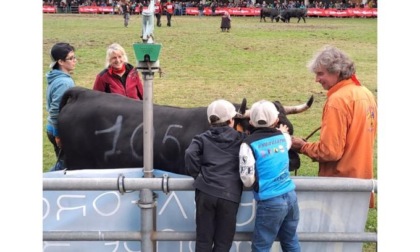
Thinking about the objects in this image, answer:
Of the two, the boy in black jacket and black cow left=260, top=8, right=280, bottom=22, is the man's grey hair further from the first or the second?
black cow left=260, top=8, right=280, bottom=22

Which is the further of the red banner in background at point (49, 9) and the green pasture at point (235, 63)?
the red banner in background at point (49, 9)

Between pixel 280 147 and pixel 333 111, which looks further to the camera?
pixel 333 111

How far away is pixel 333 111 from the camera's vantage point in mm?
4371

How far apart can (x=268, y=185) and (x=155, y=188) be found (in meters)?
0.70

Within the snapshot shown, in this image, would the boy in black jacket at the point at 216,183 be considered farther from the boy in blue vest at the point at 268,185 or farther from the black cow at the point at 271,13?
the black cow at the point at 271,13

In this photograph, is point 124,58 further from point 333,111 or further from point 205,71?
point 205,71

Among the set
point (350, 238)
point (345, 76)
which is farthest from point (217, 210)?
point (345, 76)

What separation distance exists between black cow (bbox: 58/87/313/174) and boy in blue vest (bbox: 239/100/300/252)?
3.97ft

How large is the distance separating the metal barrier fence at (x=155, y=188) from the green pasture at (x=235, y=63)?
1.77 metres

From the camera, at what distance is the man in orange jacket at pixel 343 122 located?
4375 millimetres

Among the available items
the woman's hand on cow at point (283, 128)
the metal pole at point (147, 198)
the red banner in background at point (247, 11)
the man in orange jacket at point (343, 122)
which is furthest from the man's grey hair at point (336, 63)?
the red banner in background at point (247, 11)

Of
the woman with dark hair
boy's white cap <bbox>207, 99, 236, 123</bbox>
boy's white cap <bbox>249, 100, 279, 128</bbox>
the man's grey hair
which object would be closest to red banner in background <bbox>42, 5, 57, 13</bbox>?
the woman with dark hair
